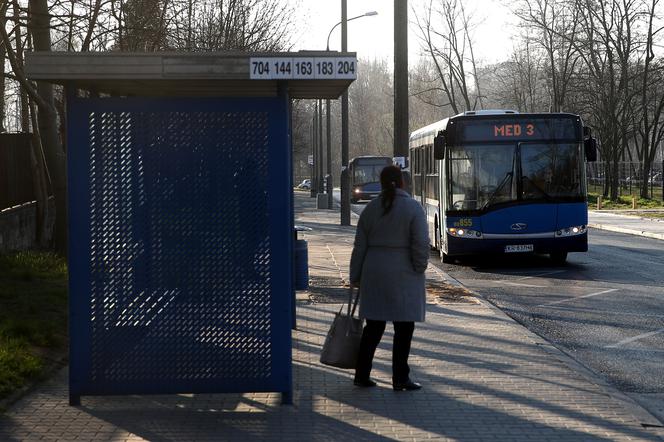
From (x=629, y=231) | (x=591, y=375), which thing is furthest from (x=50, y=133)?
(x=629, y=231)

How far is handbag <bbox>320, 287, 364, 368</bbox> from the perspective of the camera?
8102mm

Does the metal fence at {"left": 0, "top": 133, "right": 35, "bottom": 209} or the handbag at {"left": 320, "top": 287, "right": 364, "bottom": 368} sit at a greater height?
the metal fence at {"left": 0, "top": 133, "right": 35, "bottom": 209}

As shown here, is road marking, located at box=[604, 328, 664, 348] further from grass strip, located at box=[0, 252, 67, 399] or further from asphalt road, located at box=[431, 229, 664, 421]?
grass strip, located at box=[0, 252, 67, 399]

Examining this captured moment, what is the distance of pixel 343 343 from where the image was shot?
320 inches

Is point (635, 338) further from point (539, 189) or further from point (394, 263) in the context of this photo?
point (539, 189)

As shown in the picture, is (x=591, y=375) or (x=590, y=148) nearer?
(x=591, y=375)

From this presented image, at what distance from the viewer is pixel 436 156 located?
19656mm

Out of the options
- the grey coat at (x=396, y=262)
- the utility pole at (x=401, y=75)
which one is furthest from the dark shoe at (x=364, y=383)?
the utility pole at (x=401, y=75)

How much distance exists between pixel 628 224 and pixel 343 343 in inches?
1121

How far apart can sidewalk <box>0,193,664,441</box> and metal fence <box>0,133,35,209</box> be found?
10.4 m

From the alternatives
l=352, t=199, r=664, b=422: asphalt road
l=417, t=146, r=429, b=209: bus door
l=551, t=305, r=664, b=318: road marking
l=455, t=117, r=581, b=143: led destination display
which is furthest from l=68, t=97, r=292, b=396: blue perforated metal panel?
l=417, t=146, r=429, b=209: bus door

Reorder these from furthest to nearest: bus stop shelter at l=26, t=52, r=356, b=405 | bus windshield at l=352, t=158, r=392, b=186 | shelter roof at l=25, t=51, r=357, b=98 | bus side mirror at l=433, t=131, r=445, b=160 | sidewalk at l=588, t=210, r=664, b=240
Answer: bus windshield at l=352, t=158, r=392, b=186, sidewalk at l=588, t=210, r=664, b=240, bus side mirror at l=433, t=131, r=445, b=160, bus stop shelter at l=26, t=52, r=356, b=405, shelter roof at l=25, t=51, r=357, b=98

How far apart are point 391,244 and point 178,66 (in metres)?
2.00

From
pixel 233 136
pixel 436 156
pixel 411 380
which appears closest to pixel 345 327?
pixel 411 380
